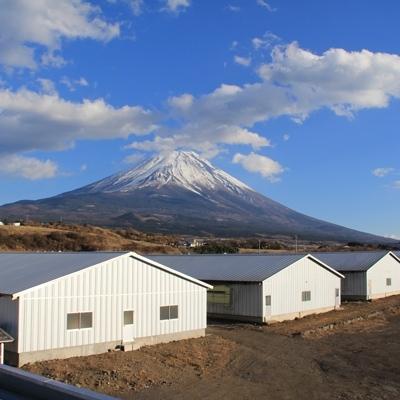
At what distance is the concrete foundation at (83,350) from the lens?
20516mm

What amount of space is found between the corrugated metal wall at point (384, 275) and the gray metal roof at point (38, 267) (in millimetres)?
31281

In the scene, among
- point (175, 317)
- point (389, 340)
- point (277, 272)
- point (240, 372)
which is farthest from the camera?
point (277, 272)

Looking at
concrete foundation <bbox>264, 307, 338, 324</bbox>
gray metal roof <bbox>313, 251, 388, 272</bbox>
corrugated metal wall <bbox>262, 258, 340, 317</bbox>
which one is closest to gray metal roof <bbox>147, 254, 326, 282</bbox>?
corrugated metal wall <bbox>262, 258, 340, 317</bbox>

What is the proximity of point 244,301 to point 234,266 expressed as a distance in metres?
3.80

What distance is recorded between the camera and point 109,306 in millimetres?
23547

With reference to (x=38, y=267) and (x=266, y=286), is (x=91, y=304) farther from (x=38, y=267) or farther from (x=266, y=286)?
(x=266, y=286)

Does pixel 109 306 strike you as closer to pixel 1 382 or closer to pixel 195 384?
pixel 195 384

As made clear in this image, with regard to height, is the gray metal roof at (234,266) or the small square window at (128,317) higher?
the gray metal roof at (234,266)

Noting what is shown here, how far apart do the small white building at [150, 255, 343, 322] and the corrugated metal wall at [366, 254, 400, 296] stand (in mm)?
9510

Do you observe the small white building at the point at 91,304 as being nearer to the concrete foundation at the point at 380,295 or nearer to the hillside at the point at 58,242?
the concrete foundation at the point at 380,295

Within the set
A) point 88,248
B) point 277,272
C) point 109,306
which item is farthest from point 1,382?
point 88,248

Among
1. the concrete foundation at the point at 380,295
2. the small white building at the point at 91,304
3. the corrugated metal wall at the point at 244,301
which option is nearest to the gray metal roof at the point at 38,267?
the small white building at the point at 91,304

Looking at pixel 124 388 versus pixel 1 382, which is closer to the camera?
pixel 1 382

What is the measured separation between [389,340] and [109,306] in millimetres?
14577
